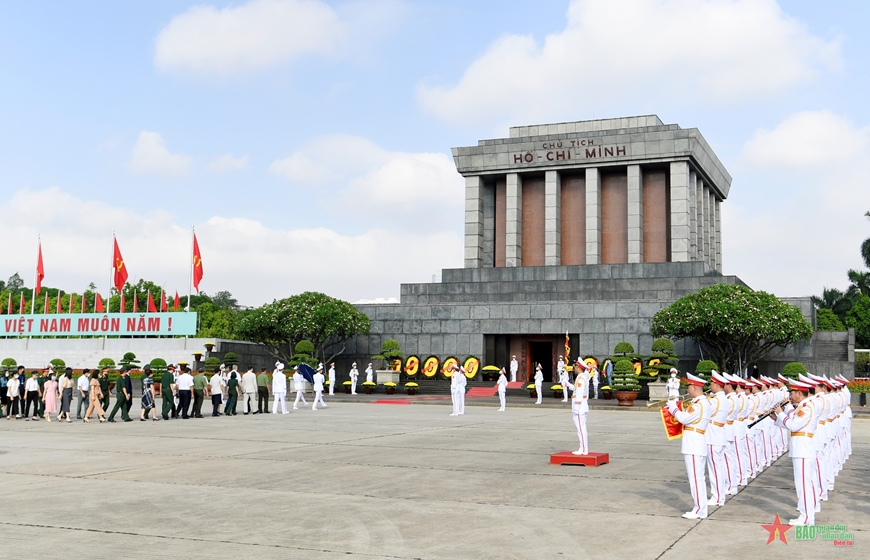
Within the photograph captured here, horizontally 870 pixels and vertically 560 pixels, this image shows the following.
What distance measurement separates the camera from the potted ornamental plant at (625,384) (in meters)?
35.2

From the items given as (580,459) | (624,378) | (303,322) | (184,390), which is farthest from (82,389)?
(624,378)

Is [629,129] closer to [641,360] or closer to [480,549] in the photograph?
[641,360]

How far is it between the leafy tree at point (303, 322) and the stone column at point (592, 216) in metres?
15.0

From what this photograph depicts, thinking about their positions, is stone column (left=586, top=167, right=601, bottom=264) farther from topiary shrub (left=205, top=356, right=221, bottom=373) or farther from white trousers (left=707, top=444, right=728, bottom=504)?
white trousers (left=707, top=444, right=728, bottom=504)

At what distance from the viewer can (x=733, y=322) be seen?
37812 mm

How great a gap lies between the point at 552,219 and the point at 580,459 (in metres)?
39.6

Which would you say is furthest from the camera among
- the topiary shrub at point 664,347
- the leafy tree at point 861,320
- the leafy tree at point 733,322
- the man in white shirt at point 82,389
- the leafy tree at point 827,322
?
the leafy tree at point 861,320

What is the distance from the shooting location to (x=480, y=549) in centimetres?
857

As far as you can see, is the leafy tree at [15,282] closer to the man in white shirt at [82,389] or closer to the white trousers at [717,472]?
the man in white shirt at [82,389]

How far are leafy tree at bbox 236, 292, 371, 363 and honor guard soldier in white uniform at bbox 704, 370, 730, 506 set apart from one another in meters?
35.8

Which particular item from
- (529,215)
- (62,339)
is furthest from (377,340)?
(62,339)

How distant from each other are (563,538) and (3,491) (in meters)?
8.27

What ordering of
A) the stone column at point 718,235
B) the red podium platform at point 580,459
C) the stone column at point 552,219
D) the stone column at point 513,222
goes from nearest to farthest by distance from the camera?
the red podium platform at point 580,459, the stone column at point 552,219, the stone column at point 513,222, the stone column at point 718,235

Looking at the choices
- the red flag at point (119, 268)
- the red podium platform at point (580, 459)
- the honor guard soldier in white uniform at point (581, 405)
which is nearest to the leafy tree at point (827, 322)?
the red flag at point (119, 268)
